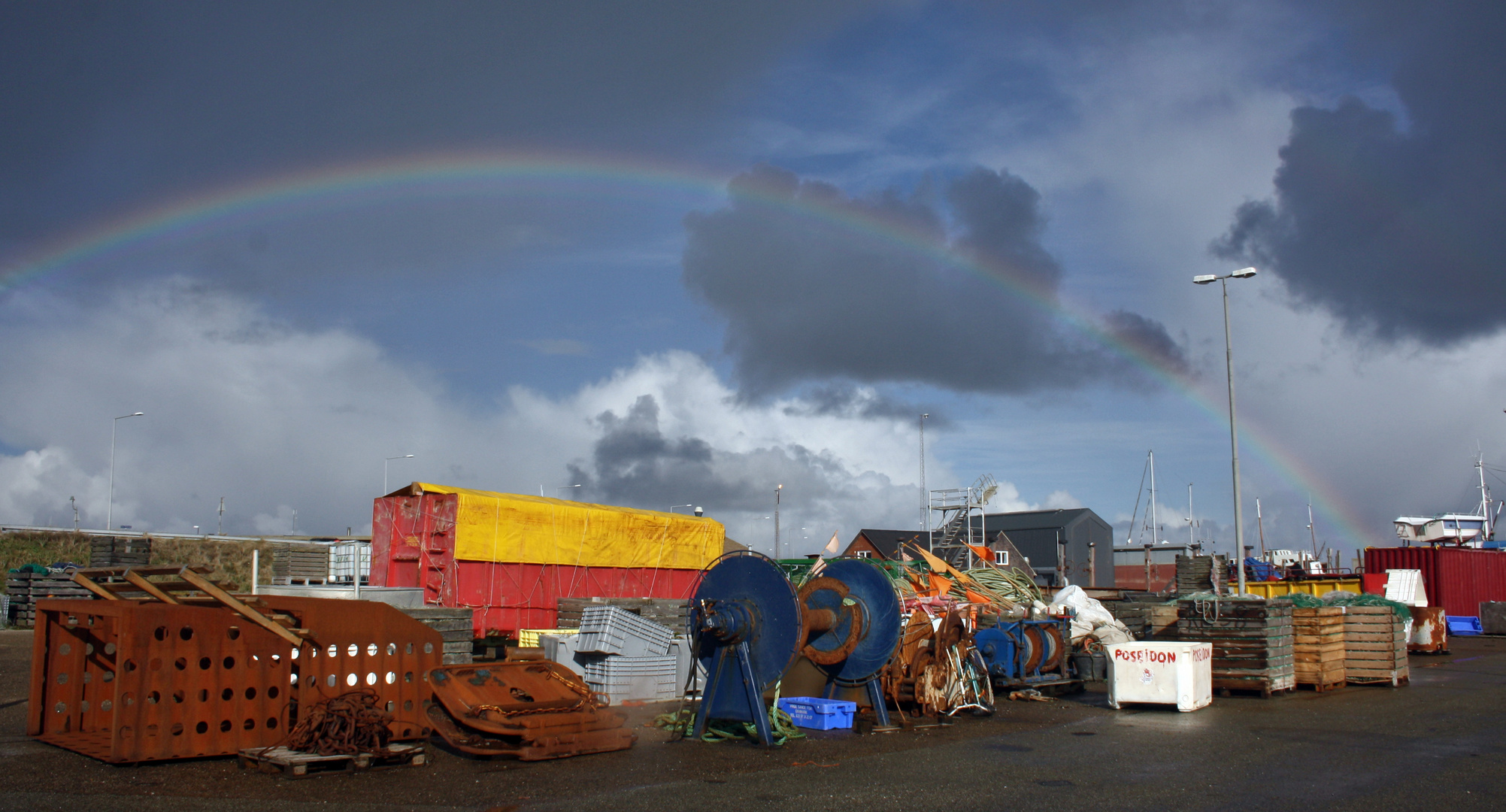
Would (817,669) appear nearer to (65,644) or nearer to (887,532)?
(65,644)

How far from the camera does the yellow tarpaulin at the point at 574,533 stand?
22094mm

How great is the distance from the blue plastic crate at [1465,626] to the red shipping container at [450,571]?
33.1 metres

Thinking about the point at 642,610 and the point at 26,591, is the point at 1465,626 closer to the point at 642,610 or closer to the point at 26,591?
the point at 642,610

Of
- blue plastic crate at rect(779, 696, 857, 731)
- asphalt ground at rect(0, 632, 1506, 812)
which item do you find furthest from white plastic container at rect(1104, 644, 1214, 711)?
blue plastic crate at rect(779, 696, 857, 731)

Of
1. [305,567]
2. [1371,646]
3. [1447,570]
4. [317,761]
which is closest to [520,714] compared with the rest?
[317,761]

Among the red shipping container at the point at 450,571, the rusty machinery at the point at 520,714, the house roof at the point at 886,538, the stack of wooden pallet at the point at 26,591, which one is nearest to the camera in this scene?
the rusty machinery at the point at 520,714

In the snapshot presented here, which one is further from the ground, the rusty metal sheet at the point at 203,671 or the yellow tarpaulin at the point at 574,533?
the yellow tarpaulin at the point at 574,533

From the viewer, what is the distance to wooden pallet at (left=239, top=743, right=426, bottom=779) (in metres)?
9.55

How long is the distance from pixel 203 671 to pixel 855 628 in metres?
7.40

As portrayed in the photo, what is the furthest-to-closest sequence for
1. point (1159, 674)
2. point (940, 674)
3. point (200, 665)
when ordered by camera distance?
point (1159, 674), point (940, 674), point (200, 665)

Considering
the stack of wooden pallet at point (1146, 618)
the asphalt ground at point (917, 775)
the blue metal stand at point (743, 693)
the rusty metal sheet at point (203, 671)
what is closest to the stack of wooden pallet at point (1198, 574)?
the stack of wooden pallet at point (1146, 618)

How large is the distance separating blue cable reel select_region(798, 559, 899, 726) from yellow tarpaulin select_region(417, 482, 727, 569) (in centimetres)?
1037

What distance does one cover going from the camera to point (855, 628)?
13.4 meters

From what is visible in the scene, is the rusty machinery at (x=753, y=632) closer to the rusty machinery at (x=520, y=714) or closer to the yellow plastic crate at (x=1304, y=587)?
the rusty machinery at (x=520, y=714)
